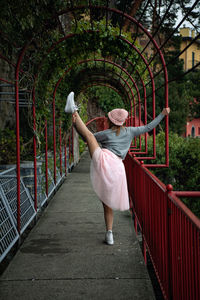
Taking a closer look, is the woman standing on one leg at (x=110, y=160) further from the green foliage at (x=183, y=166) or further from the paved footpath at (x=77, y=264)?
the green foliage at (x=183, y=166)

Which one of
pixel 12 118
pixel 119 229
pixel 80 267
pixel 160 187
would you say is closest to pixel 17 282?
pixel 80 267

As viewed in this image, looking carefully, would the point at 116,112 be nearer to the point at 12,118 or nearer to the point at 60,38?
the point at 60,38

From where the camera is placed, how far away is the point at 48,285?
276cm

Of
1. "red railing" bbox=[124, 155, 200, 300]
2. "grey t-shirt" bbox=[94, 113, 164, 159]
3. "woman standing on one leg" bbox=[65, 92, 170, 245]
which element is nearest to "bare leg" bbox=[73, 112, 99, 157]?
"woman standing on one leg" bbox=[65, 92, 170, 245]

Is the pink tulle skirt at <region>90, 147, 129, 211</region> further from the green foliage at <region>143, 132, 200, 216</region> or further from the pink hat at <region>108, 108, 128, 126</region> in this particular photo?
the green foliage at <region>143, 132, 200, 216</region>

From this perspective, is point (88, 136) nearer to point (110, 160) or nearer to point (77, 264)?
point (110, 160)

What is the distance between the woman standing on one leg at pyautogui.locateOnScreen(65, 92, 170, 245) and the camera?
352 centimetres

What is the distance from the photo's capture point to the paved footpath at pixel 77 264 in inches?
104

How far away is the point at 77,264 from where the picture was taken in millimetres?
3199

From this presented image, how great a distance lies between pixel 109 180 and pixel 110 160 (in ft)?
0.72

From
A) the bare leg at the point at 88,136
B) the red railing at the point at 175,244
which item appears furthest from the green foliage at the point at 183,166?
the red railing at the point at 175,244

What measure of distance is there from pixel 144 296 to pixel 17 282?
110 centimetres

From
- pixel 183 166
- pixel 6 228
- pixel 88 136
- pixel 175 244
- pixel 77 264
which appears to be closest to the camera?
pixel 175 244

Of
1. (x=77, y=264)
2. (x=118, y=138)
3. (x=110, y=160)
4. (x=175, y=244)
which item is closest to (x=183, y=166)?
(x=118, y=138)
